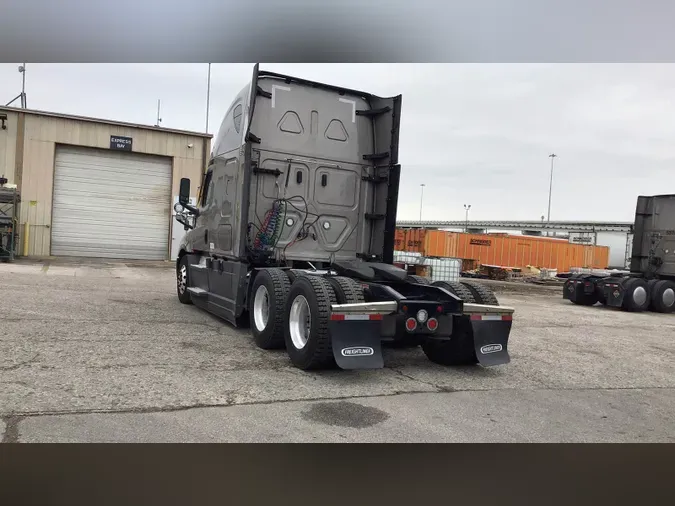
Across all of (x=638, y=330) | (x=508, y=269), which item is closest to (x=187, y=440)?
(x=638, y=330)

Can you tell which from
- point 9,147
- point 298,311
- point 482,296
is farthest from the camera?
point 9,147

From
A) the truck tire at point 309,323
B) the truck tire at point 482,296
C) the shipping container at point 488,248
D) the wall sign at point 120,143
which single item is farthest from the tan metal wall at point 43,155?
the truck tire at point 482,296

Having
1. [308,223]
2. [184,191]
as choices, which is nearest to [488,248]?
[184,191]

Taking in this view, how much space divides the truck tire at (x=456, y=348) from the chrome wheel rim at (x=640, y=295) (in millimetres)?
11259

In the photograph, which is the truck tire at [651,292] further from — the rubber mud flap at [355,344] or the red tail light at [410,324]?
the rubber mud flap at [355,344]

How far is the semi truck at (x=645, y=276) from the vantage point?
1598 cm

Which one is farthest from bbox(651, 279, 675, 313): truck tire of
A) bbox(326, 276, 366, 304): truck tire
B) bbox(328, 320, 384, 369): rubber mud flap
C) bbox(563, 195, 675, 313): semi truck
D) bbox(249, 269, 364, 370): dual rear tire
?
bbox(328, 320, 384, 369): rubber mud flap

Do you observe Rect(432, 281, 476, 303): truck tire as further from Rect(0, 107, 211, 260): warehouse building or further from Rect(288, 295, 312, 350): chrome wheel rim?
Rect(0, 107, 211, 260): warehouse building

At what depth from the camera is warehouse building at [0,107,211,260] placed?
21.0 meters

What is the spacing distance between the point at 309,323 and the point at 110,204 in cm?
1879

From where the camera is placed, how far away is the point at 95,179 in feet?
72.9

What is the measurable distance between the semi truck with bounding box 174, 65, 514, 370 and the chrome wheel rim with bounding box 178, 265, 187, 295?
4.07 feet

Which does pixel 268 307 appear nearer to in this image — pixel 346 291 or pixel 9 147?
pixel 346 291

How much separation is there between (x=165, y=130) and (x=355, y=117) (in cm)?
1651
